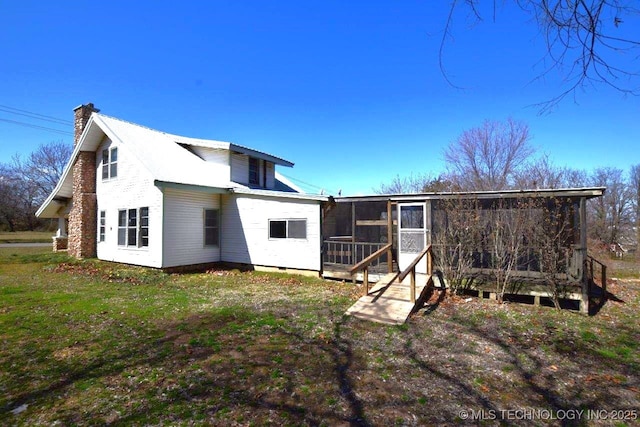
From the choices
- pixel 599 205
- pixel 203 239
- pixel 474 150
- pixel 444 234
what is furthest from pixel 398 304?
pixel 599 205

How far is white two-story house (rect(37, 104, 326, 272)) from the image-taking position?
Answer: 12375 mm

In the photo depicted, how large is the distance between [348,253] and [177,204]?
23.1ft

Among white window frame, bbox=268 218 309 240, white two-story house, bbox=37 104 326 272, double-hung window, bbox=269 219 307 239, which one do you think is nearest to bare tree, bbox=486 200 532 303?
white two-story house, bbox=37 104 326 272

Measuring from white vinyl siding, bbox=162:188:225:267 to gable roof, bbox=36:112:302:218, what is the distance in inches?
26.3

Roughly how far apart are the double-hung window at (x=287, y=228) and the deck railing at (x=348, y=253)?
3.62ft

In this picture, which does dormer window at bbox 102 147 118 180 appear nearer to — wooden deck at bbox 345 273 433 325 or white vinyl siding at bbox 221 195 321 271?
white vinyl siding at bbox 221 195 321 271

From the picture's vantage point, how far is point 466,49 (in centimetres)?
338

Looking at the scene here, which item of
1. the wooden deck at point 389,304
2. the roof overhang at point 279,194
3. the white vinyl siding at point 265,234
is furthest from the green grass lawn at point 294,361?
the roof overhang at point 279,194

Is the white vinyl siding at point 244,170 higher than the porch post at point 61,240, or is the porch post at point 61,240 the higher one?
the white vinyl siding at point 244,170

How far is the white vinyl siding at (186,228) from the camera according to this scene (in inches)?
483

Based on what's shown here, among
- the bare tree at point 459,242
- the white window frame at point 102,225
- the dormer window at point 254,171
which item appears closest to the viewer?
the bare tree at point 459,242

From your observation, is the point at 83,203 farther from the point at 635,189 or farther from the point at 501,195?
the point at 635,189

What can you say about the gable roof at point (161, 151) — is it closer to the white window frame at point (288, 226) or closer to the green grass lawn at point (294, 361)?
the white window frame at point (288, 226)

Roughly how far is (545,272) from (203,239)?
12187mm
